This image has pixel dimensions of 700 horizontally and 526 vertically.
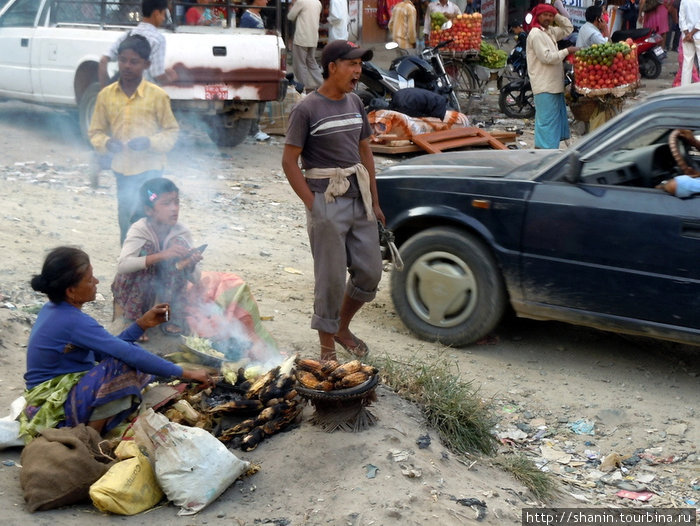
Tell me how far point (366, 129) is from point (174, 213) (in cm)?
117

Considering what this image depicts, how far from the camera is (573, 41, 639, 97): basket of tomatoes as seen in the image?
9.91m

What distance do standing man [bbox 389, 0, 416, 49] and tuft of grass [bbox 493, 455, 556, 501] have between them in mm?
12732

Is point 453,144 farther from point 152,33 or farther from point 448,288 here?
point 448,288

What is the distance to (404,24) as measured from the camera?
16000 millimetres

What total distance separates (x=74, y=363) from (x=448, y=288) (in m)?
2.56

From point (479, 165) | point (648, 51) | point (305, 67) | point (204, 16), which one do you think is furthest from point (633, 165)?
point (648, 51)

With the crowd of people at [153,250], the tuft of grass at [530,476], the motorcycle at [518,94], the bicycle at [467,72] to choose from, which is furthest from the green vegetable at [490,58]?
the tuft of grass at [530,476]

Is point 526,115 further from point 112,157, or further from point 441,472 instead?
point 441,472

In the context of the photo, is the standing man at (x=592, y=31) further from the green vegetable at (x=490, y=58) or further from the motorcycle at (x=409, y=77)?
the green vegetable at (x=490, y=58)

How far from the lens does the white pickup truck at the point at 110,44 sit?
10047 mm

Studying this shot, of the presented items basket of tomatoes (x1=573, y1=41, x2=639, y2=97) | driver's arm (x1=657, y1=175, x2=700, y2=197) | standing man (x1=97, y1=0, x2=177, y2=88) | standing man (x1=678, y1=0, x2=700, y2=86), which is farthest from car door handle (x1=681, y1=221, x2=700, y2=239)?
standing man (x1=678, y1=0, x2=700, y2=86)

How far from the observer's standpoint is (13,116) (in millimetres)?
12555

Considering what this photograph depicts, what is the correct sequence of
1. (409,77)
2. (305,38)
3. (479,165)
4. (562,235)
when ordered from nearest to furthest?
(562,235) < (479,165) < (305,38) < (409,77)

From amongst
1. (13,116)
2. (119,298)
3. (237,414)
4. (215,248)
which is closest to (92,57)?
(13,116)
